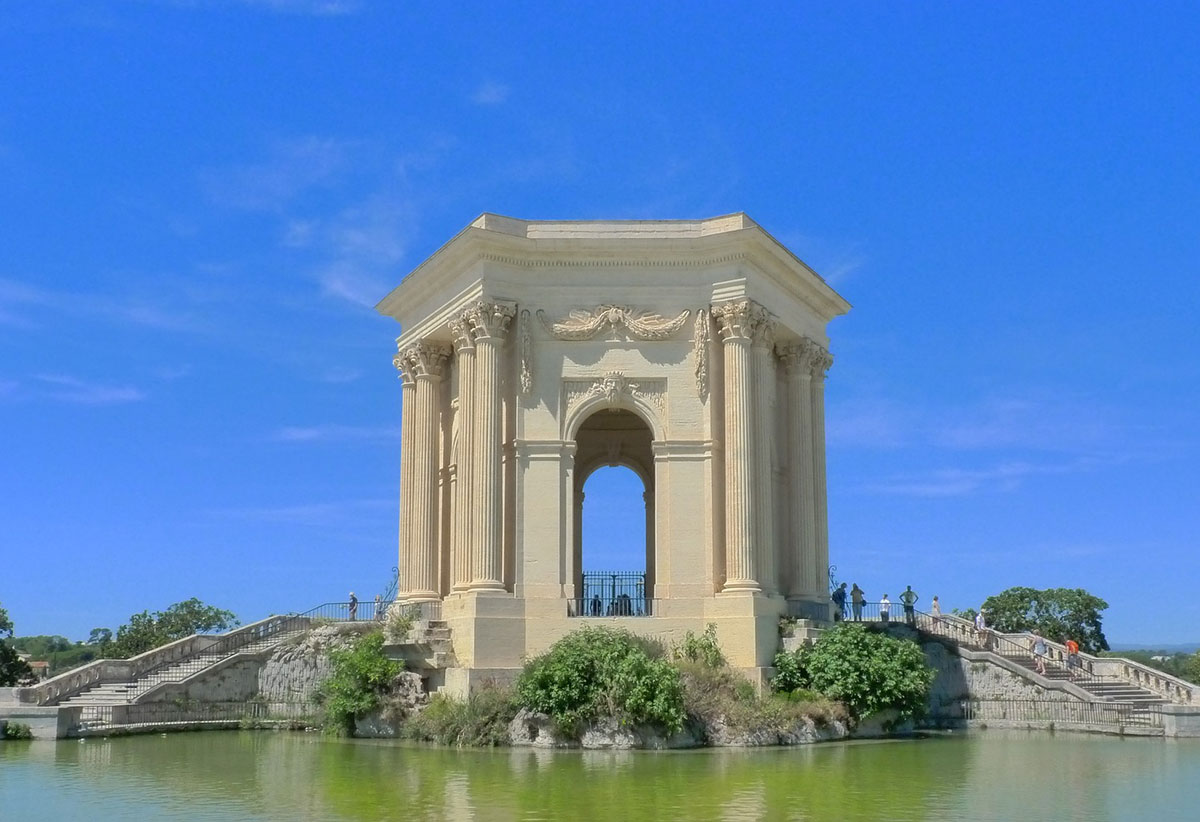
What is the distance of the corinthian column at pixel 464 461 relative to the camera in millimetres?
31891

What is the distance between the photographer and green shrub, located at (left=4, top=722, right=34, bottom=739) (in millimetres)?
30141

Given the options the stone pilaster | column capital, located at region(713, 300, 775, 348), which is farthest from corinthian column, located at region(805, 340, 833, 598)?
the stone pilaster

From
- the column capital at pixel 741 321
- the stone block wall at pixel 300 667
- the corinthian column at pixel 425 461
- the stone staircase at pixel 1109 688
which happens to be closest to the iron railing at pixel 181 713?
the stone block wall at pixel 300 667

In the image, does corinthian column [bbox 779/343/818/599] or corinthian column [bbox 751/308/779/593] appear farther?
corinthian column [bbox 779/343/818/599]

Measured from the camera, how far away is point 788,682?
30.3 metres

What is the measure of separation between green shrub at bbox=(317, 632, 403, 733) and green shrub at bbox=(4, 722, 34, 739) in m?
7.11

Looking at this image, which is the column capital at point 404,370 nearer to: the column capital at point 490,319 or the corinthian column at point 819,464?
the column capital at point 490,319

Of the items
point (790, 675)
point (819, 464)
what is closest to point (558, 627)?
point (790, 675)

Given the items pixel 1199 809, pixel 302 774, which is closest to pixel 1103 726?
pixel 1199 809

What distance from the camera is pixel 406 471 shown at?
37406 mm

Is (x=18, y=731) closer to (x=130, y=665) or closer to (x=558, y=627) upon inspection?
(x=130, y=665)

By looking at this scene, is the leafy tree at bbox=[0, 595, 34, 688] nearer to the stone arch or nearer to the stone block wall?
the stone block wall

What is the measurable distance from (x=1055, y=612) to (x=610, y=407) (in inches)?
2108

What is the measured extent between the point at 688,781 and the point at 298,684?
19.1m
